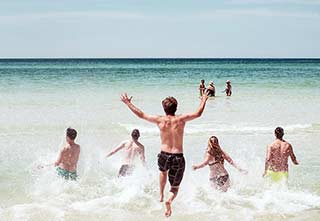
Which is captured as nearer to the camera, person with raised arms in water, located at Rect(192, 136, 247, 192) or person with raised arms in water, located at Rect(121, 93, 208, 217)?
person with raised arms in water, located at Rect(121, 93, 208, 217)

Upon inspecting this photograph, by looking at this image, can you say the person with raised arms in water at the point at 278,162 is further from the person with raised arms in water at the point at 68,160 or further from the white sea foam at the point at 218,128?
Answer: the white sea foam at the point at 218,128

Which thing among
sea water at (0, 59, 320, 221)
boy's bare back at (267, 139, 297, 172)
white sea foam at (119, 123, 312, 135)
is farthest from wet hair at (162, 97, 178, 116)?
white sea foam at (119, 123, 312, 135)

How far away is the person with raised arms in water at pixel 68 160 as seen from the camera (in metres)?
9.41

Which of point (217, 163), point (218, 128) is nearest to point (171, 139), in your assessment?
point (217, 163)

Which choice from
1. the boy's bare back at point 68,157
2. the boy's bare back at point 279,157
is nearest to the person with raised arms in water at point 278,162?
the boy's bare back at point 279,157

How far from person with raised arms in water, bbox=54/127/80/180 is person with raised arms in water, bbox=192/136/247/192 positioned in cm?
234

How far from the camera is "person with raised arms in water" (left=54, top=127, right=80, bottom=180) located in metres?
Answer: 9.41

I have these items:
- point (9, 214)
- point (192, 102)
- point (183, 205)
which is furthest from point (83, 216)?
point (192, 102)

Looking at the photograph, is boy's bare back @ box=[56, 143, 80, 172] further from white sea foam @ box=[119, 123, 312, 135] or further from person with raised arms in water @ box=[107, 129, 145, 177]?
white sea foam @ box=[119, 123, 312, 135]

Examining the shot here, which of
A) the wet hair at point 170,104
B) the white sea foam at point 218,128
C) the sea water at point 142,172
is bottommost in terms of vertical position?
the sea water at point 142,172

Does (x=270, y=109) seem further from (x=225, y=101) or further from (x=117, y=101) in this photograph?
(x=117, y=101)

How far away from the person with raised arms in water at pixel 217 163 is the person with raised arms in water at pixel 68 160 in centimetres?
234

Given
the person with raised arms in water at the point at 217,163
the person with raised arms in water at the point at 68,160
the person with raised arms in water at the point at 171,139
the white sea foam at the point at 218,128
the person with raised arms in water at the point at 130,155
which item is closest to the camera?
the person with raised arms in water at the point at 171,139

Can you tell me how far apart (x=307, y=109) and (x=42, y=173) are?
48.7 ft
